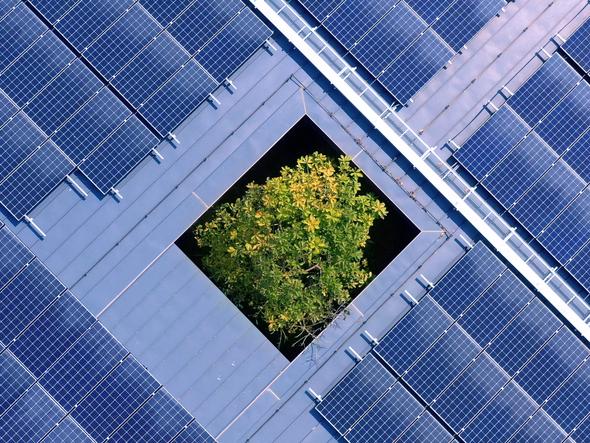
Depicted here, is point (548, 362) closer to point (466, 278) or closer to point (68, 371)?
point (466, 278)

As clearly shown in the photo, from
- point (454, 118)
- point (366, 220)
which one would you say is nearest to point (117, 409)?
point (366, 220)

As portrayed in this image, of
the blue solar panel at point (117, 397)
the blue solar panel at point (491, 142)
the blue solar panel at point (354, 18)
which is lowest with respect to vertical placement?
the blue solar panel at point (491, 142)

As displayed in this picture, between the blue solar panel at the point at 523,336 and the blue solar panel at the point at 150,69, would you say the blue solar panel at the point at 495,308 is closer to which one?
the blue solar panel at the point at 523,336

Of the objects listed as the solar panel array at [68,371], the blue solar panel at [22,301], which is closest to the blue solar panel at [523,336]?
the solar panel array at [68,371]

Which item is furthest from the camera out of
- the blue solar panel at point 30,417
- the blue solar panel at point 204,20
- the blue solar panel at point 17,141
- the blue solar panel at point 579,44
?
the blue solar panel at point 579,44

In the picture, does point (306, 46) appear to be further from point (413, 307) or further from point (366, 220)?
point (413, 307)

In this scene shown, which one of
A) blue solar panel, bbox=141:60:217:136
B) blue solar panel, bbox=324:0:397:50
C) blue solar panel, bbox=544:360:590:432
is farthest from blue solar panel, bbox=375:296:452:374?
blue solar panel, bbox=141:60:217:136

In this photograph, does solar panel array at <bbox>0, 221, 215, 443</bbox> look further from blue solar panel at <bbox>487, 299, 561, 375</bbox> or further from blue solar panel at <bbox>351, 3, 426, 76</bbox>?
blue solar panel at <bbox>351, 3, 426, 76</bbox>
